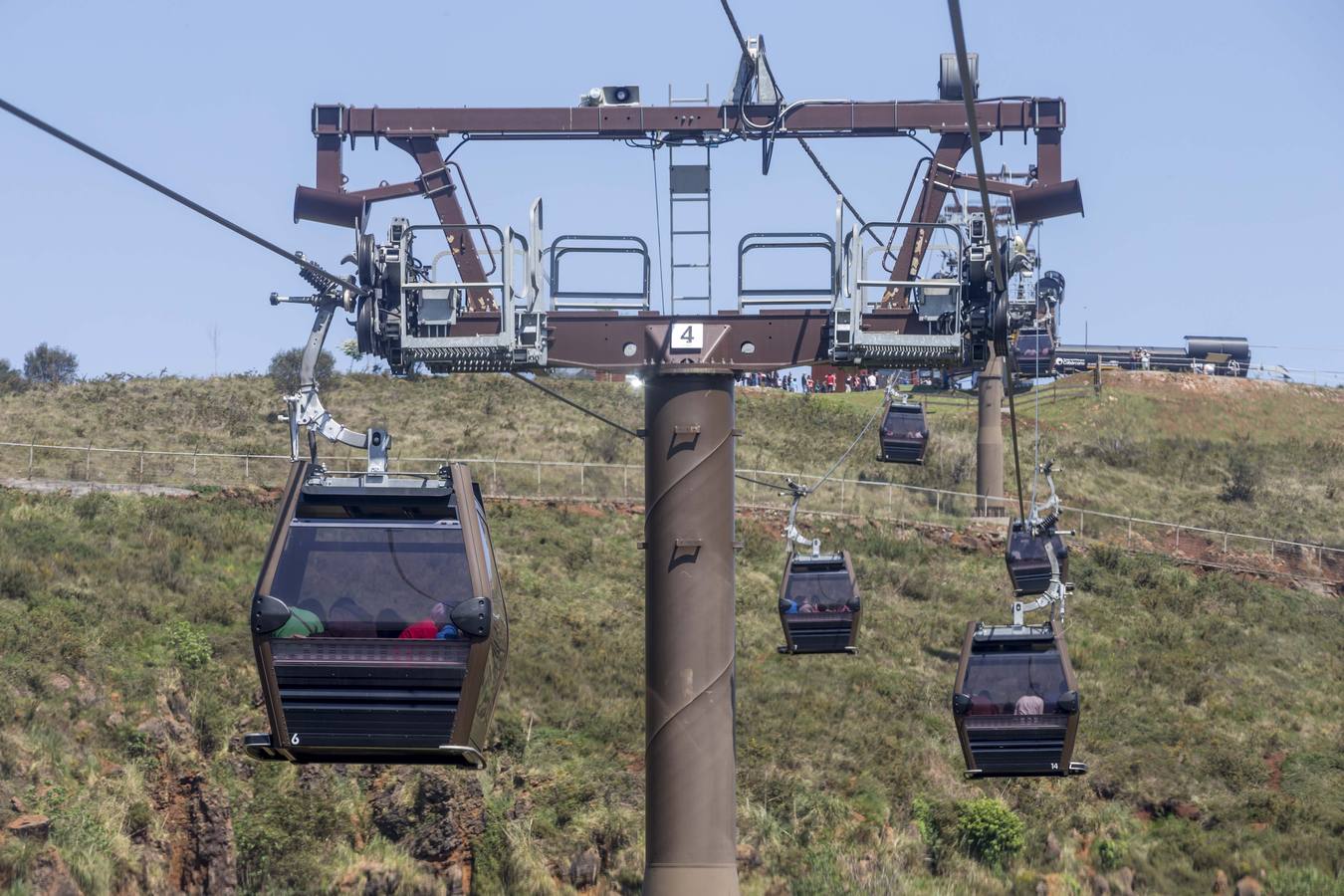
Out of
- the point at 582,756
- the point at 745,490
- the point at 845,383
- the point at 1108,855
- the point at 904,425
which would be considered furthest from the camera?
the point at 845,383

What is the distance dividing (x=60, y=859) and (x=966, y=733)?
13.3m

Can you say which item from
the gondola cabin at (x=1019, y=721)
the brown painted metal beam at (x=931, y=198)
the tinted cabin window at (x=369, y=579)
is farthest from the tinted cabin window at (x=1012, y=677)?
the tinted cabin window at (x=369, y=579)

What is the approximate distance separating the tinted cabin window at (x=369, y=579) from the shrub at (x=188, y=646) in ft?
69.1

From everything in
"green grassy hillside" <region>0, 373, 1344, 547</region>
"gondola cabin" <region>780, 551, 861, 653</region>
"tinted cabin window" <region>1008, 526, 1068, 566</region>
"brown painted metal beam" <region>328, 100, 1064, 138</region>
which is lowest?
"gondola cabin" <region>780, 551, 861, 653</region>

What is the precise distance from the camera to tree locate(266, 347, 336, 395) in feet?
201

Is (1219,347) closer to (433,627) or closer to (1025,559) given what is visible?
(1025,559)

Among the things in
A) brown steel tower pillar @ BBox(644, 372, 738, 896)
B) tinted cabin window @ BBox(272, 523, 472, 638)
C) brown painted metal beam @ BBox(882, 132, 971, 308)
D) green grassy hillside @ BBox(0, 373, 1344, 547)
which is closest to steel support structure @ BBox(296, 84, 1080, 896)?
brown steel tower pillar @ BBox(644, 372, 738, 896)

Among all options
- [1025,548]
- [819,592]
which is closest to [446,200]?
[819,592]

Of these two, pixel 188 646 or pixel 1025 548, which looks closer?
pixel 188 646

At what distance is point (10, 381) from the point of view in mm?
67188

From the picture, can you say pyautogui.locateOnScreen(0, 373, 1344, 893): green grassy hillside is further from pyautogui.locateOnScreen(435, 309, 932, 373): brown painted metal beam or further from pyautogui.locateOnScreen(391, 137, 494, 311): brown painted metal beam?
pyautogui.locateOnScreen(435, 309, 932, 373): brown painted metal beam

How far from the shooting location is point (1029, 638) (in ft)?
62.9

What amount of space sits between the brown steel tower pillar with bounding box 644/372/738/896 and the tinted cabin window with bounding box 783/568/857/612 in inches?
592

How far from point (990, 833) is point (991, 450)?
1948 centimetres
